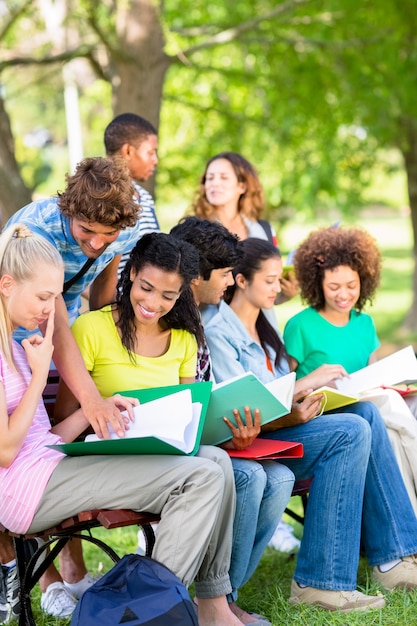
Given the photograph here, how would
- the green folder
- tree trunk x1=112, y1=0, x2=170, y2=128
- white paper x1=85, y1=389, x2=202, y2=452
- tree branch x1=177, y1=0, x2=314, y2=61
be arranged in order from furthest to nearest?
1. tree branch x1=177, y1=0, x2=314, y2=61
2. tree trunk x1=112, y1=0, x2=170, y2=128
3. white paper x1=85, y1=389, x2=202, y2=452
4. the green folder

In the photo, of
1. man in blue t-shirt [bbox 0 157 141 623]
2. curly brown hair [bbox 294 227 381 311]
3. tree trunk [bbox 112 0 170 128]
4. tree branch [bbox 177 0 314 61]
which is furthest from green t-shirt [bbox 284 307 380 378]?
tree branch [bbox 177 0 314 61]

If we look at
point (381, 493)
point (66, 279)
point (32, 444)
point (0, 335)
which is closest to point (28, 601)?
point (32, 444)

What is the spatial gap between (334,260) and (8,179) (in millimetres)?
2994

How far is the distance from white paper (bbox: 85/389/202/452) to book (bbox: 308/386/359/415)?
0.64 meters

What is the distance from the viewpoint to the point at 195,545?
2885 millimetres

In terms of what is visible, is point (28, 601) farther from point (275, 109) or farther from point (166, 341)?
point (275, 109)

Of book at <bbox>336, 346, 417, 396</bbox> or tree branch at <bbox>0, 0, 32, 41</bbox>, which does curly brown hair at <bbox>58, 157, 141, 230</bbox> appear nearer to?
book at <bbox>336, 346, 417, 396</bbox>

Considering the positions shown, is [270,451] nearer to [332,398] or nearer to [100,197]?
[332,398]

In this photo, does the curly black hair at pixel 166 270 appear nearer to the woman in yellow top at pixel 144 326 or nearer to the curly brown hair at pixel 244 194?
the woman in yellow top at pixel 144 326

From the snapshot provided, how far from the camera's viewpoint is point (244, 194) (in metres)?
4.98

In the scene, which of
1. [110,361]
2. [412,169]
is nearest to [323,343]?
[110,361]

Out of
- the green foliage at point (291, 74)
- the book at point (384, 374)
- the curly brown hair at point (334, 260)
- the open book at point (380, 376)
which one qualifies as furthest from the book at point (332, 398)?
the green foliage at point (291, 74)

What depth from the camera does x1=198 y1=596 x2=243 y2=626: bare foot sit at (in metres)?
3.14

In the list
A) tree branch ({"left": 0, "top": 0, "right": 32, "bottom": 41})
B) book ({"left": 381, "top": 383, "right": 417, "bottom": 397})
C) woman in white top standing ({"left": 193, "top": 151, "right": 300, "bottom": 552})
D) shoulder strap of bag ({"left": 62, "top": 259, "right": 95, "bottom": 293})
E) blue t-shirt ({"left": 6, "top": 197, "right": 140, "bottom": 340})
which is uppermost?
tree branch ({"left": 0, "top": 0, "right": 32, "bottom": 41})
